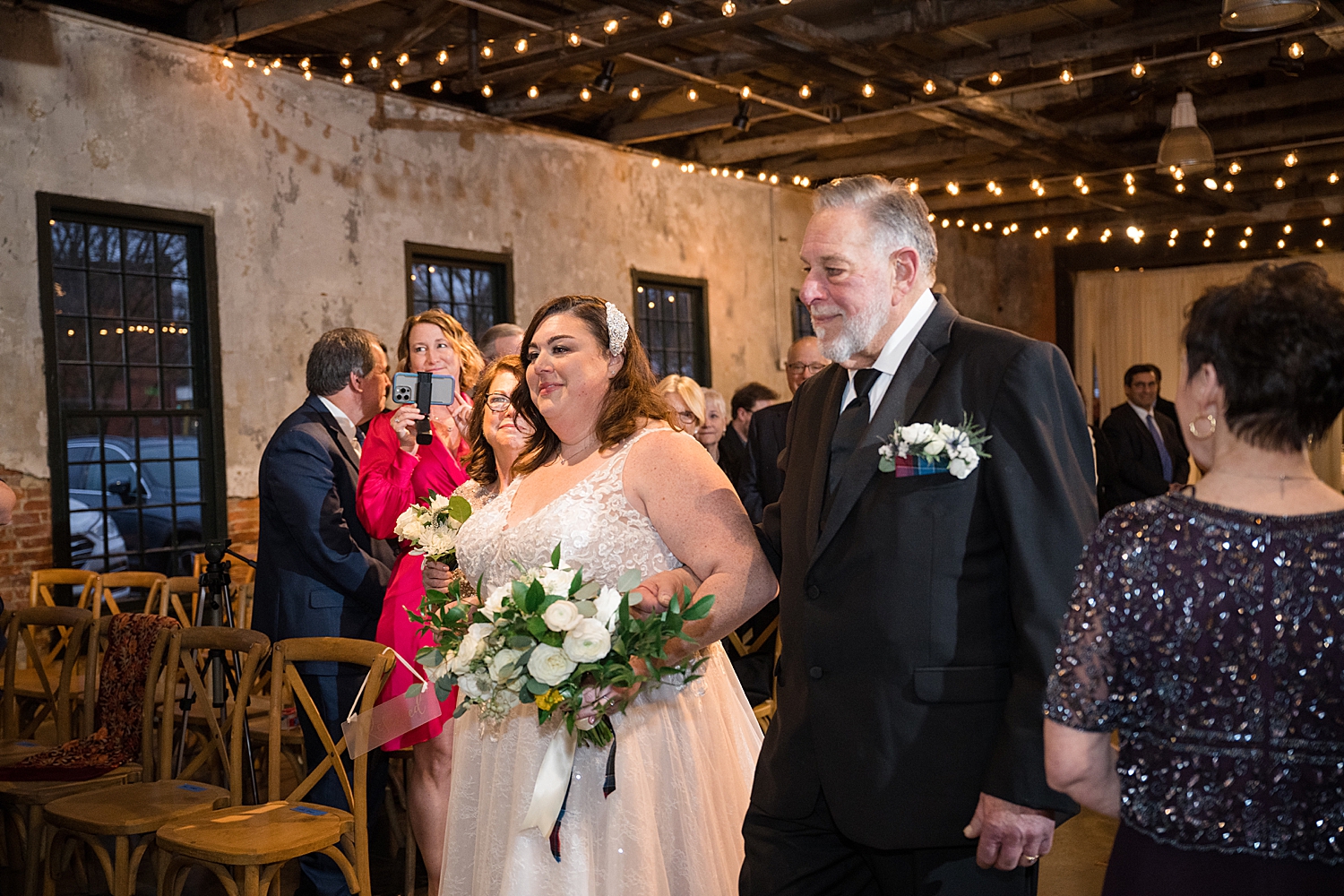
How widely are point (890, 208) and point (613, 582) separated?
3.71ft

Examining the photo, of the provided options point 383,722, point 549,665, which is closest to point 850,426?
point 549,665

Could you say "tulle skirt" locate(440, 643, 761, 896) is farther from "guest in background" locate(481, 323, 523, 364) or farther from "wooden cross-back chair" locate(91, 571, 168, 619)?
"wooden cross-back chair" locate(91, 571, 168, 619)

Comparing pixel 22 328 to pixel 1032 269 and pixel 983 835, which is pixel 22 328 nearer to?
pixel 983 835

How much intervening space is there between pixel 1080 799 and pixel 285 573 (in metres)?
3.49

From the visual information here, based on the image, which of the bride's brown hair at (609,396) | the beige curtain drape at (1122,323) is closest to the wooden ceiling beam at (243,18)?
the bride's brown hair at (609,396)

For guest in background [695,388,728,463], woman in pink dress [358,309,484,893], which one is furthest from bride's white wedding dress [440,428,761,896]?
guest in background [695,388,728,463]

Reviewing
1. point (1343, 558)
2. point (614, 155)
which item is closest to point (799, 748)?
point (1343, 558)

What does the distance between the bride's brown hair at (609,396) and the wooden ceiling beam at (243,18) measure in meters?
5.24

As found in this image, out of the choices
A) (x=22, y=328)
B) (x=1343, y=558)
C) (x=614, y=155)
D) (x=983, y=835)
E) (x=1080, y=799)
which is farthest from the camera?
(x=614, y=155)

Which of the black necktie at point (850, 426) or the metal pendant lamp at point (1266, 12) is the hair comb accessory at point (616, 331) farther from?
the metal pendant lamp at point (1266, 12)

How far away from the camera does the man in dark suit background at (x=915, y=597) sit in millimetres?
1991

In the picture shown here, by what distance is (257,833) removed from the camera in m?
3.58

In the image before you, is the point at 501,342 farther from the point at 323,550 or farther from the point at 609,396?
the point at 609,396

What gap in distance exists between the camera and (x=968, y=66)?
9039 mm
